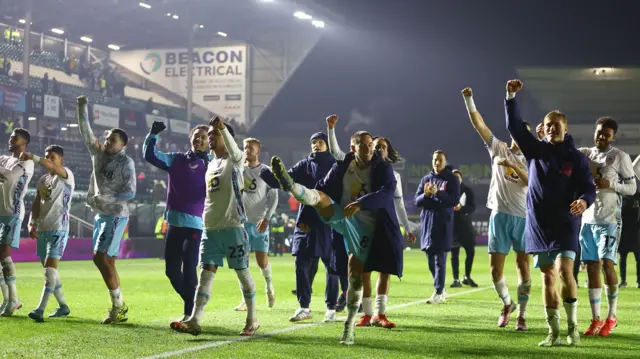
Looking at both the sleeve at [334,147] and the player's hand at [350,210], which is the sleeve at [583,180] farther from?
the sleeve at [334,147]

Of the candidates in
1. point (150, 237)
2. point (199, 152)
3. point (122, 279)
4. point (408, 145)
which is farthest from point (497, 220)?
point (408, 145)

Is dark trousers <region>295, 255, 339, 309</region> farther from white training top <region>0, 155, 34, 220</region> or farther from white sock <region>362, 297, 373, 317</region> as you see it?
white training top <region>0, 155, 34, 220</region>

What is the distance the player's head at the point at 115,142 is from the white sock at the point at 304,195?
2.99 m

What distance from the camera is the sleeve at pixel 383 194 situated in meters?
7.82

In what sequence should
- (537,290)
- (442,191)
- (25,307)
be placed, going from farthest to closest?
(537,290), (442,191), (25,307)

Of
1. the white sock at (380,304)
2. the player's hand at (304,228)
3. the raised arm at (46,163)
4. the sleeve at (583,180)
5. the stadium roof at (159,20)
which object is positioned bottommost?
the white sock at (380,304)

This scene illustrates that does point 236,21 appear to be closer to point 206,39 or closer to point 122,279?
point 206,39

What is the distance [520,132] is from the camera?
7633 mm

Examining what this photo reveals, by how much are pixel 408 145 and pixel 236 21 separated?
504 inches

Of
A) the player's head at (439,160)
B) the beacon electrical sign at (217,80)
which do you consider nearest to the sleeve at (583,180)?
the player's head at (439,160)

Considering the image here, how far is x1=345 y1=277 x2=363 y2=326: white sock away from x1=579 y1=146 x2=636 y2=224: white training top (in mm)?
2674

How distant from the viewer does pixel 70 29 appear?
53.1 meters

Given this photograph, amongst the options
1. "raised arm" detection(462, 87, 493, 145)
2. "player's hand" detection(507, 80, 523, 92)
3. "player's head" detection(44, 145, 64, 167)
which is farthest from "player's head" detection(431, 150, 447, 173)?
"player's head" detection(44, 145, 64, 167)

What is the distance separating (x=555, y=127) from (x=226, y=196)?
3.01 metres
